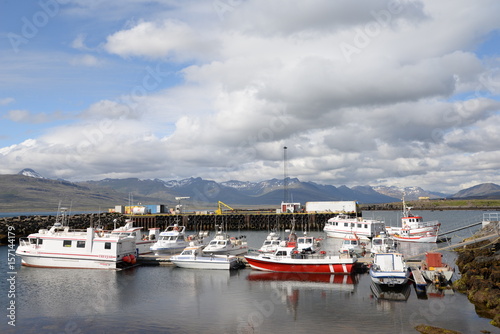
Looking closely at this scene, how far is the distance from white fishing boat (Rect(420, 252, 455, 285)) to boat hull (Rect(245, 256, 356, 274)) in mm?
5725

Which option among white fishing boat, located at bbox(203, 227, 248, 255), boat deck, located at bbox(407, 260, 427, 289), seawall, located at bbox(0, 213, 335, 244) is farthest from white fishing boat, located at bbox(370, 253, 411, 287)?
seawall, located at bbox(0, 213, 335, 244)

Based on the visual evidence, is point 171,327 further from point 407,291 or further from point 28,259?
point 28,259

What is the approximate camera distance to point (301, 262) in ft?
109

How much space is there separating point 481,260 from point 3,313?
35.9 metres

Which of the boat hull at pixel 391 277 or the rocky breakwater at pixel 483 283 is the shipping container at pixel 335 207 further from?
the boat hull at pixel 391 277

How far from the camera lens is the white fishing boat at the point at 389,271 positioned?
27.0 m

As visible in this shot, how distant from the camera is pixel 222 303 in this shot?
25.7m

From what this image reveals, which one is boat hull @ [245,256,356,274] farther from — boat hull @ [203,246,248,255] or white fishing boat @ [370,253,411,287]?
boat hull @ [203,246,248,255]

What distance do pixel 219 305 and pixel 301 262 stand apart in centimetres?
1044

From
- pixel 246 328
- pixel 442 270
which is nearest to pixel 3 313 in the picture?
pixel 246 328

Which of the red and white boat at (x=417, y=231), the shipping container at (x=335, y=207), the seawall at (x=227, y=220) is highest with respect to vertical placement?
the shipping container at (x=335, y=207)

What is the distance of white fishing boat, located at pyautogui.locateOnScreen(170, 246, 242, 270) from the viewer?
3588 centimetres

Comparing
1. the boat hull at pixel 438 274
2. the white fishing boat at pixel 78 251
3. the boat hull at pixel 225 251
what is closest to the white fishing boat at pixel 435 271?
the boat hull at pixel 438 274

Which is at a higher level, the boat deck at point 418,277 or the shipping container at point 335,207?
the shipping container at point 335,207
